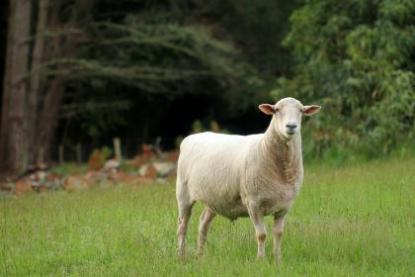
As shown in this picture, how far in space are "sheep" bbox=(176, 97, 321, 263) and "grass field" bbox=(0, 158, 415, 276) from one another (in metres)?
0.45

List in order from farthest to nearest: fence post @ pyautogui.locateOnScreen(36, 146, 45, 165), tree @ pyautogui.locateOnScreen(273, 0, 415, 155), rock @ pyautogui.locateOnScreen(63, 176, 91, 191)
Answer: fence post @ pyautogui.locateOnScreen(36, 146, 45, 165)
rock @ pyautogui.locateOnScreen(63, 176, 91, 191)
tree @ pyautogui.locateOnScreen(273, 0, 415, 155)

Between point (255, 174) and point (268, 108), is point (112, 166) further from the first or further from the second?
point (268, 108)

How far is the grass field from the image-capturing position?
10625 mm

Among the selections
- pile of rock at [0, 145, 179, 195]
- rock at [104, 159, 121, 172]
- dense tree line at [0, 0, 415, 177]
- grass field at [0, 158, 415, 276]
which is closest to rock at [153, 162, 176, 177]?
pile of rock at [0, 145, 179, 195]

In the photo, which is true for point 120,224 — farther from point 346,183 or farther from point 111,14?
point 111,14

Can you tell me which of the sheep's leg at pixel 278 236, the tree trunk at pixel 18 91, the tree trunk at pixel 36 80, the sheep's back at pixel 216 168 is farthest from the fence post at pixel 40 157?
the sheep's leg at pixel 278 236

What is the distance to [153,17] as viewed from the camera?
31.7 meters

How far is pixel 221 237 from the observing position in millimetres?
12531

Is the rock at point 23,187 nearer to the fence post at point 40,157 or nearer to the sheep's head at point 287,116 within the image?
the fence post at point 40,157

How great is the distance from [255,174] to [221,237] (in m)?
2.06

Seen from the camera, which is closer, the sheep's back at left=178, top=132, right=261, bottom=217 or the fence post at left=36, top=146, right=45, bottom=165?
the sheep's back at left=178, top=132, right=261, bottom=217

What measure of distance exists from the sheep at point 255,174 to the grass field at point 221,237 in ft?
1.48

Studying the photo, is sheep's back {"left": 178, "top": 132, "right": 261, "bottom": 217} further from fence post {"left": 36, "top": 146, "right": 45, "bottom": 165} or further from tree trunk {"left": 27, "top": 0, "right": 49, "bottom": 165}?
fence post {"left": 36, "top": 146, "right": 45, "bottom": 165}

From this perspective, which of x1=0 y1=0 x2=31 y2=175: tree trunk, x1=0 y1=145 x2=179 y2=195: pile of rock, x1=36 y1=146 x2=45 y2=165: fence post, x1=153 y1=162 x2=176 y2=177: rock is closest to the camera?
x1=0 y1=145 x2=179 y2=195: pile of rock
